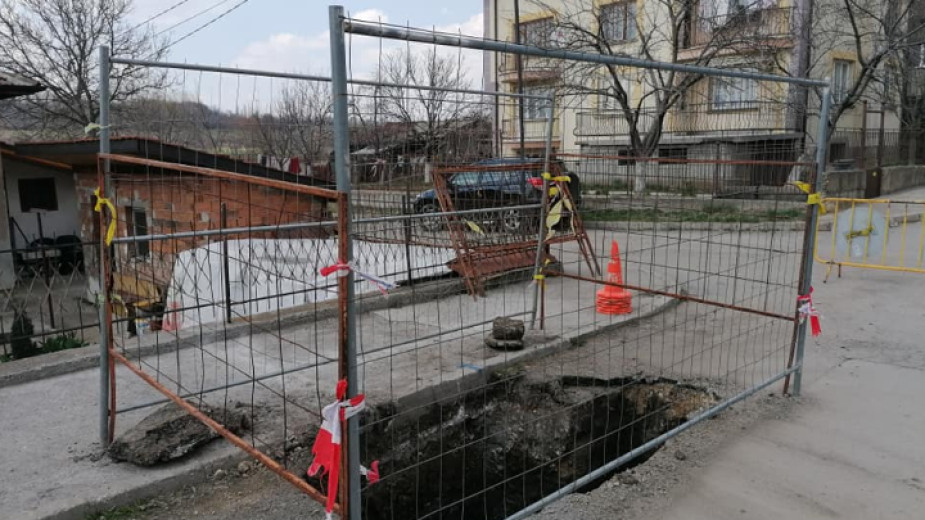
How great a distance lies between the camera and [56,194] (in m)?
16.7

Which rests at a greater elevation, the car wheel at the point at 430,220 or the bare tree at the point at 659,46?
the bare tree at the point at 659,46

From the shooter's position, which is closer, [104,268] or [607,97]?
[104,268]

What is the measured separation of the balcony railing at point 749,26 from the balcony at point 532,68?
441 cm

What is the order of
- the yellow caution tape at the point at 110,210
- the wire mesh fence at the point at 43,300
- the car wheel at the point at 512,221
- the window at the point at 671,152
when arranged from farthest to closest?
1. the window at the point at 671,152
2. the car wheel at the point at 512,221
3. the wire mesh fence at the point at 43,300
4. the yellow caution tape at the point at 110,210

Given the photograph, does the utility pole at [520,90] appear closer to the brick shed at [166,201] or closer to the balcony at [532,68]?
the balcony at [532,68]

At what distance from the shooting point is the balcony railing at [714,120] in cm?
1909

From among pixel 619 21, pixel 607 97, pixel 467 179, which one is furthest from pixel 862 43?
pixel 467 179

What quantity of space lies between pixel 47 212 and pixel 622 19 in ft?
60.8

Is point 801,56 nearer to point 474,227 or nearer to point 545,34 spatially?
point 545,34

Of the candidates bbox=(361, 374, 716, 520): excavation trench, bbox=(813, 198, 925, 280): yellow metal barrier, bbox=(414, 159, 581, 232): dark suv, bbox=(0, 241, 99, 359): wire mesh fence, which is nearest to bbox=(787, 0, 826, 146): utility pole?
bbox=(813, 198, 925, 280): yellow metal barrier

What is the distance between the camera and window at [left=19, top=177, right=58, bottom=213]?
Answer: 16.2 metres

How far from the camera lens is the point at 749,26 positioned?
19.0 m

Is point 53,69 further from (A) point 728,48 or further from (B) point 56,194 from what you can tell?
(A) point 728,48

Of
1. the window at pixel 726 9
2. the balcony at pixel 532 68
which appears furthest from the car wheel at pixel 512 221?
the window at pixel 726 9
